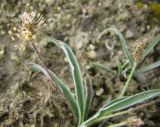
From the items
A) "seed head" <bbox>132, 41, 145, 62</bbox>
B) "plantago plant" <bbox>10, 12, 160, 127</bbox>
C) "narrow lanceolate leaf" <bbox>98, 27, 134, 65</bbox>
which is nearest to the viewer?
"seed head" <bbox>132, 41, 145, 62</bbox>

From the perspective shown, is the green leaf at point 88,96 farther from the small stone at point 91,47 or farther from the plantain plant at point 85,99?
the small stone at point 91,47

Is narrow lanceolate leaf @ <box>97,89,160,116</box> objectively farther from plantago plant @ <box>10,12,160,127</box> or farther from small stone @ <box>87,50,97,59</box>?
small stone @ <box>87,50,97,59</box>

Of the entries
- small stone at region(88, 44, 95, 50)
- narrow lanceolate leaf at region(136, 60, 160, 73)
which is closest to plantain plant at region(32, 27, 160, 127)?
narrow lanceolate leaf at region(136, 60, 160, 73)

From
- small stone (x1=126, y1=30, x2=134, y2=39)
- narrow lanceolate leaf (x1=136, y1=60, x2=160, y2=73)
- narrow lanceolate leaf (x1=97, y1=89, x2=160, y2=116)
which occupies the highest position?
small stone (x1=126, y1=30, x2=134, y2=39)

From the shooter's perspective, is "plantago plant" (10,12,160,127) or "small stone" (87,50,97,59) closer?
"plantago plant" (10,12,160,127)

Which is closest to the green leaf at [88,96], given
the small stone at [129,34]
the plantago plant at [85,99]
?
the plantago plant at [85,99]

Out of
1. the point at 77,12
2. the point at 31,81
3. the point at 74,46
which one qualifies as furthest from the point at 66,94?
the point at 77,12

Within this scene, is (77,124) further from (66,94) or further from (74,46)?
(74,46)

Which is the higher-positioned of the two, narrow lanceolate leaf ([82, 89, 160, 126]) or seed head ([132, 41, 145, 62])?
seed head ([132, 41, 145, 62])

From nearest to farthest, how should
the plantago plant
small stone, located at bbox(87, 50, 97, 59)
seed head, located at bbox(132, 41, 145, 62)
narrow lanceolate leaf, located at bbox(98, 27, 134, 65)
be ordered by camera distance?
seed head, located at bbox(132, 41, 145, 62) < the plantago plant < narrow lanceolate leaf, located at bbox(98, 27, 134, 65) < small stone, located at bbox(87, 50, 97, 59)
